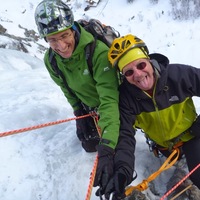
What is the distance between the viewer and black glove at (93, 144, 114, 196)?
2379 mm

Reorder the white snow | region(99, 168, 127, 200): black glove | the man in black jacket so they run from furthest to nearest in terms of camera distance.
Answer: the white snow → the man in black jacket → region(99, 168, 127, 200): black glove

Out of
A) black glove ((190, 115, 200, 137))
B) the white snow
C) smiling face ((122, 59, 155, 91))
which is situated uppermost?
smiling face ((122, 59, 155, 91))

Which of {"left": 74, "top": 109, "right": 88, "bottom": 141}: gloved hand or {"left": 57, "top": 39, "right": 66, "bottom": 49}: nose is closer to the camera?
{"left": 57, "top": 39, "right": 66, "bottom": 49}: nose

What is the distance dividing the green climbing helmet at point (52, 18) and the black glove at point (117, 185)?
1.33 meters

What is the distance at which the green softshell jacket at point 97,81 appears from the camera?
104 inches

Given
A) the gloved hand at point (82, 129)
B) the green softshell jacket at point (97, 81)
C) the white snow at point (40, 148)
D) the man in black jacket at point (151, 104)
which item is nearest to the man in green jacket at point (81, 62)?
the green softshell jacket at point (97, 81)

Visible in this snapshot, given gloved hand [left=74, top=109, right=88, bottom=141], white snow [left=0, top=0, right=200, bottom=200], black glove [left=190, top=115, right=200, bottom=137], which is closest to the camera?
black glove [left=190, top=115, right=200, bottom=137]

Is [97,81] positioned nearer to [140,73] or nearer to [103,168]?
[140,73]

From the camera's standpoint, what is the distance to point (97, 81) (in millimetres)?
2869

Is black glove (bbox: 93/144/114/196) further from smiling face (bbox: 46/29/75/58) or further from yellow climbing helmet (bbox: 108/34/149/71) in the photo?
smiling face (bbox: 46/29/75/58)

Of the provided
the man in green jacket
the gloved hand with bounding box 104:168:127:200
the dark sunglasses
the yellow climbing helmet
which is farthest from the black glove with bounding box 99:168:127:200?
the yellow climbing helmet

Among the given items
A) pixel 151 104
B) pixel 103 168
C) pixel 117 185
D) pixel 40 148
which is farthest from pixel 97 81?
pixel 40 148

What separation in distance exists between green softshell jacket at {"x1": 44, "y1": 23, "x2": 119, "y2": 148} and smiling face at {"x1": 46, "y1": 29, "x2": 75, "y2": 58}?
2.3 inches

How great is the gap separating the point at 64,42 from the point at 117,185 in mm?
1349
